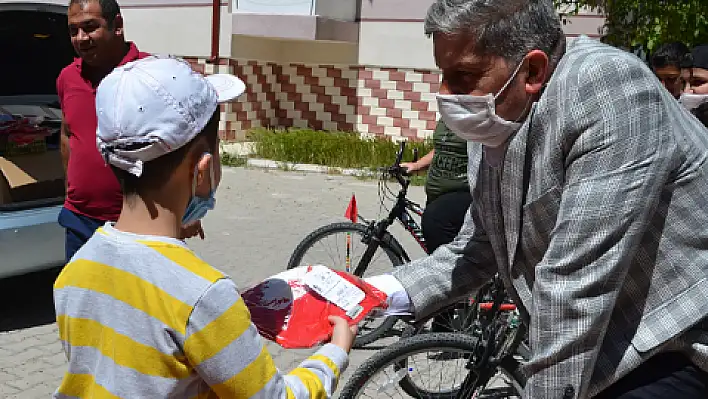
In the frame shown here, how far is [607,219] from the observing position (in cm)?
170

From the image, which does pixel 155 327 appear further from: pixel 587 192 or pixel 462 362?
pixel 462 362

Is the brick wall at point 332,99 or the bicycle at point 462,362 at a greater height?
the bicycle at point 462,362

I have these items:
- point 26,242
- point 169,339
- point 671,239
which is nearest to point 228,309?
point 169,339

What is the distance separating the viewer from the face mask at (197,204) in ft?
5.87

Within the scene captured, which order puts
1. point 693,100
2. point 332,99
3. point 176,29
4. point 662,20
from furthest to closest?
point 332,99
point 176,29
point 662,20
point 693,100

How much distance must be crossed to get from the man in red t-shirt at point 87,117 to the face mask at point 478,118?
87.2 inches

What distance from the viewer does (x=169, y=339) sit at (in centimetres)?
→ 165

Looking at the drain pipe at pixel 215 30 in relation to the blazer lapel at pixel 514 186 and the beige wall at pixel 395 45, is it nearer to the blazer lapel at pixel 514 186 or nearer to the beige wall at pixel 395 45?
the beige wall at pixel 395 45

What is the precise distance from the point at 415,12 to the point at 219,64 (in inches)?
121

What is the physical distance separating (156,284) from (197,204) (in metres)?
0.23

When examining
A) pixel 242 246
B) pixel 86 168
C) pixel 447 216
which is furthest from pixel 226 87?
pixel 242 246

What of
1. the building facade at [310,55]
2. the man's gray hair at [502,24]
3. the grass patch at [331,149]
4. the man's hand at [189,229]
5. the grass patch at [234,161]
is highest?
the man's gray hair at [502,24]

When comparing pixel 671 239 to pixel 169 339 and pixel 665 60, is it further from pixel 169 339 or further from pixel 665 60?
pixel 665 60

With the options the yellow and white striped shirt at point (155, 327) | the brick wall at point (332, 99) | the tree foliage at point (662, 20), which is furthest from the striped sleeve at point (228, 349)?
the brick wall at point (332, 99)
